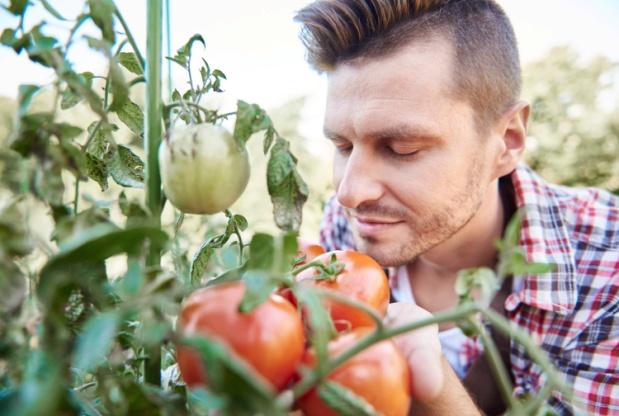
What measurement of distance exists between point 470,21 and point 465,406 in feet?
3.29

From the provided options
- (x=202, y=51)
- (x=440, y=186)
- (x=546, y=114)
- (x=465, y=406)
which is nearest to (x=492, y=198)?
(x=440, y=186)

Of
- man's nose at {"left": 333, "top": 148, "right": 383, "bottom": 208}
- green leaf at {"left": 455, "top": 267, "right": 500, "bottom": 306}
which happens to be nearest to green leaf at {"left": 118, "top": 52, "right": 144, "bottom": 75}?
green leaf at {"left": 455, "top": 267, "right": 500, "bottom": 306}

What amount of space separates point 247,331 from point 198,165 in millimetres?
148

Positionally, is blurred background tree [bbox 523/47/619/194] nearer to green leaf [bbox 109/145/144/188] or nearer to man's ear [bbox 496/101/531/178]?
man's ear [bbox 496/101/531/178]

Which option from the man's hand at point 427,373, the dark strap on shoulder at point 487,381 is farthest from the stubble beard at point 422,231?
the man's hand at point 427,373

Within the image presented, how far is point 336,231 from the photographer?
1.94 meters

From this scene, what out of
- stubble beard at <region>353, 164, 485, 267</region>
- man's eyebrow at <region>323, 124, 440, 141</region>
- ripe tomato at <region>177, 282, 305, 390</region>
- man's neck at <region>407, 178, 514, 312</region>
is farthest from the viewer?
man's neck at <region>407, 178, 514, 312</region>

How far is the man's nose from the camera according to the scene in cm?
107

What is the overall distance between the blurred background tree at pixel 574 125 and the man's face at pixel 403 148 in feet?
18.0

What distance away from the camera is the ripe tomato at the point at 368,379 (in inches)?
14.4

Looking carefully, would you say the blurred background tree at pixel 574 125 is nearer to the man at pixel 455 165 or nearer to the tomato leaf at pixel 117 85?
the man at pixel 455 165

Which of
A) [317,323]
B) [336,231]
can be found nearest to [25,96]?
[317,323]

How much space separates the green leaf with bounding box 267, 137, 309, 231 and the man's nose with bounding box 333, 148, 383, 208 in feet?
2.06

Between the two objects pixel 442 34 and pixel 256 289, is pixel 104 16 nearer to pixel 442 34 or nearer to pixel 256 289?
pixel 256 289
